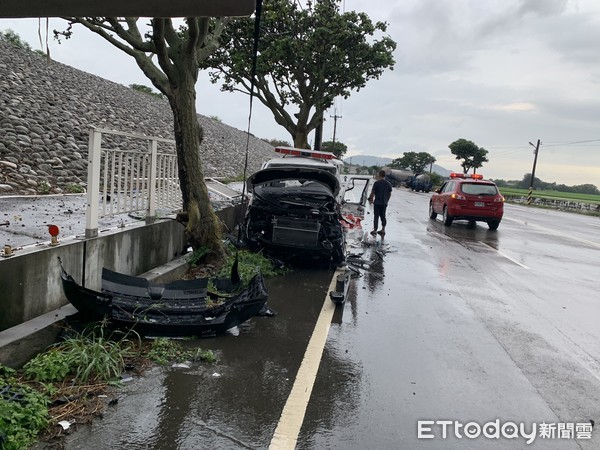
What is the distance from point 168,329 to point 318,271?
4163 mm

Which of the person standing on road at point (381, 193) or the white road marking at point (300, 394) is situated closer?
the white road marking at point (300, 394)

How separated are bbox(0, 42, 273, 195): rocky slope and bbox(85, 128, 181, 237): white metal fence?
3.45 ft

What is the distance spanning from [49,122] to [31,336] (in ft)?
35.0

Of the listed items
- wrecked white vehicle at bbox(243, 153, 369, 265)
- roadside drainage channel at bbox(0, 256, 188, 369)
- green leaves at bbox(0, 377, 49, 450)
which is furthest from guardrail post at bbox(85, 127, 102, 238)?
wrecked white vehicle at bbox(243, 153, 369, 265)

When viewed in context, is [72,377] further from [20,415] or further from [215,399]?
[215,399]

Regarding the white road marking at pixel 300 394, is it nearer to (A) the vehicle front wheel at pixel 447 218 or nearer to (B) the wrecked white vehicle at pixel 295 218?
(B) the wrecked white vehicle at pixel 295 218

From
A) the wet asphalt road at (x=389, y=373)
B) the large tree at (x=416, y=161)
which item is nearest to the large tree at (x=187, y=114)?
the wet asphalt road at (x=389, y=373)

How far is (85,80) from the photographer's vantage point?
73.8 feet

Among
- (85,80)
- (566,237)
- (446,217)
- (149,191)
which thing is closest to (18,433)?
(149,191)

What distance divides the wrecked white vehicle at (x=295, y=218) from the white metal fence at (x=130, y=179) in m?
1.43

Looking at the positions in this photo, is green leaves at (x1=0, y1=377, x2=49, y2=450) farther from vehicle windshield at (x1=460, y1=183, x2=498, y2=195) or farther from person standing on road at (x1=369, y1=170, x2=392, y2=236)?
vehicle windshield at (x1=460, y1=183, x2=498, y2=195)

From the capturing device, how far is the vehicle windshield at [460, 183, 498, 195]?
15.8 meters

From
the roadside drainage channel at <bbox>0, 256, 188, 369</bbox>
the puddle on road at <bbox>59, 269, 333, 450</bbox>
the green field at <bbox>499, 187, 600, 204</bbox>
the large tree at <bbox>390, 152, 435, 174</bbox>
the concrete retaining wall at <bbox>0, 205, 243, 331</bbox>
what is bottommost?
the puddle on road at <bbox>59, 269, 333, 450</bbox>

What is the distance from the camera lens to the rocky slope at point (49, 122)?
9758 mm
